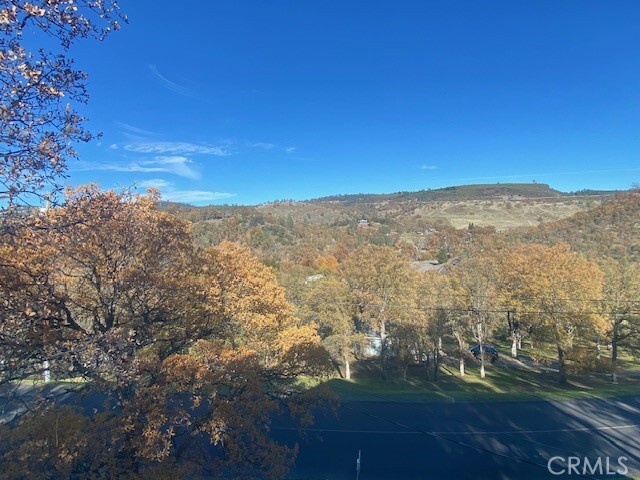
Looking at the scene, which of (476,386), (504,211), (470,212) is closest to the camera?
(476,386)

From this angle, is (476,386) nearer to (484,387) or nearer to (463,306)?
(484,387)

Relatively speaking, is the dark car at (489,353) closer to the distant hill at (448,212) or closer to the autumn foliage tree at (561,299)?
the autumn foliage tree at (561,299)

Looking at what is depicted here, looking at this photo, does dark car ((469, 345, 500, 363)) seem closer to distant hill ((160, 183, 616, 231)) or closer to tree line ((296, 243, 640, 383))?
tree line ((296, 243, 640, 383))

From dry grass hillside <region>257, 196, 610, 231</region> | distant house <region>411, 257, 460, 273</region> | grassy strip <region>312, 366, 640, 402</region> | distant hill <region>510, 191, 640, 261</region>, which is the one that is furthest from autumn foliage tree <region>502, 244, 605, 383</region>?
dry grass hillside <region>257, 196, 610, 231</region>

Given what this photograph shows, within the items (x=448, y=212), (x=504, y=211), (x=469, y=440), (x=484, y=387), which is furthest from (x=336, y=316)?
(x=448, y=212)

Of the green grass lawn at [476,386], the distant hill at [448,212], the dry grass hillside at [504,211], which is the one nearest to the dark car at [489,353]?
the green grass lawn at [476,386]
